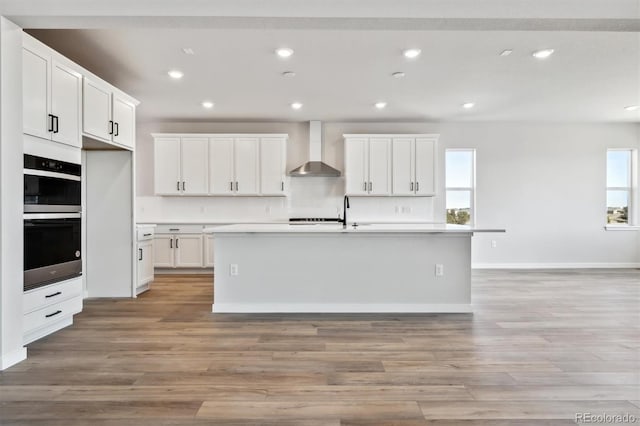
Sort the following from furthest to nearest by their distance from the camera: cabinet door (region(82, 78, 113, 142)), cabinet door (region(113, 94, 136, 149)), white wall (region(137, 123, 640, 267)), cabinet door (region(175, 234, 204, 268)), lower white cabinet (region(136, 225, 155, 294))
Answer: white wall (region(137, 123, 640, 267)), cabinet door (region(175, 234, 204, 268)), lower white cabinet (region(136, 225, 155, 294)), cabinet door (region(113, 94, 136, 149)), cabinet door (region(82, 78, 113, 142))

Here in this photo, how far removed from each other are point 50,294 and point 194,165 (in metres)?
3.60

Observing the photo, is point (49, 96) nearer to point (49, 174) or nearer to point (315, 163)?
point (49, 174)

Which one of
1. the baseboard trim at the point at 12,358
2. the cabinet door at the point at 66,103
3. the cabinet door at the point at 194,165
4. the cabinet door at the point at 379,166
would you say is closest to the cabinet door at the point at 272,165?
the cabinet door at the point at 194,165

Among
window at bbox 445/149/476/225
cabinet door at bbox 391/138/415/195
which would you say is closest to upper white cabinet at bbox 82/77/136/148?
cabinet door at bbox 391/138/415/195

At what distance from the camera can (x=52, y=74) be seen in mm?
3023

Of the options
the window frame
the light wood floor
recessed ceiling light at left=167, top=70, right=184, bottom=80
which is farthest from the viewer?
the window frame

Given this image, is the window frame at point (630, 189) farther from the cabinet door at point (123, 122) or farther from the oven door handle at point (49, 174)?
the oven door handle at point (49, 174)

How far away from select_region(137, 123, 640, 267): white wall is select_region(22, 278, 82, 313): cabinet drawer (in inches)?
153

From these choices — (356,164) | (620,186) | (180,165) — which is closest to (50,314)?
(180,165)

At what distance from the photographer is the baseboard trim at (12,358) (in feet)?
8.12

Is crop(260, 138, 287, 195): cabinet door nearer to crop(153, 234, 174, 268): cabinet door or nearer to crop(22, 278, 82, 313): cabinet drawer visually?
crop(153, 234, 174, 268): cabinet door

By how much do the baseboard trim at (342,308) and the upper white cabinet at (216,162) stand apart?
9.34 feet

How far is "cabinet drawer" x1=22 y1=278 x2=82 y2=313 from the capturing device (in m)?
2.82

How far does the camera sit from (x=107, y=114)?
12.7ft
